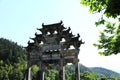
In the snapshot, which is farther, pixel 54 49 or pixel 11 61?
pixel 11 61

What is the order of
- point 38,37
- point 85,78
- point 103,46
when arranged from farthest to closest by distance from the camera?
point 85,78
point 38,37
point 103,46

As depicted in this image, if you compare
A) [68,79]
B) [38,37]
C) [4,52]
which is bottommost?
[68,79]

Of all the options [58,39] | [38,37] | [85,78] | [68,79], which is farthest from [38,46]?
[68,79]

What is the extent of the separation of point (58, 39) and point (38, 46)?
107 inches

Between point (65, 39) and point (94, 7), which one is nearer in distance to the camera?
point (94, 7)

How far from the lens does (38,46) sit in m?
25.4

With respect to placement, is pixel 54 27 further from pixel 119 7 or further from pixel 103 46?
pixel 119 7

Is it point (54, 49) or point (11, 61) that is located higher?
point (11, 61)

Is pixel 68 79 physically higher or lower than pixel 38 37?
lower

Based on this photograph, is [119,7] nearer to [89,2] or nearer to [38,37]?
[89,2]

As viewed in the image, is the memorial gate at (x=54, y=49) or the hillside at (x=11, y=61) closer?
the memorial gate at (x=54, y=49)

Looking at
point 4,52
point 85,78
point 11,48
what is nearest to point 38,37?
point 85,78

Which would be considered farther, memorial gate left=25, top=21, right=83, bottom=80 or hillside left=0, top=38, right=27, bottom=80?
hillside left=0, top=38, right=27, bottom=80

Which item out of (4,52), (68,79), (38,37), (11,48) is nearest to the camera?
(38,37)
